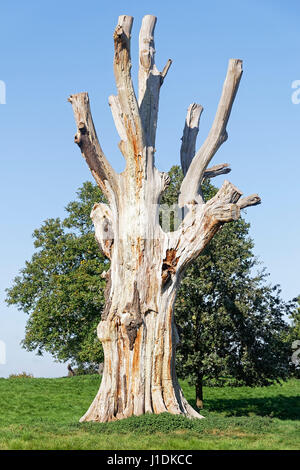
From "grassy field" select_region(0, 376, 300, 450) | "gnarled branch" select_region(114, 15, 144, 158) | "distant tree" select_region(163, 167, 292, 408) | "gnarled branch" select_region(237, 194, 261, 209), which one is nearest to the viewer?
"grassy field" select_region(0, 376, 300, 450)

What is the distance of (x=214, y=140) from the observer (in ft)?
52.9

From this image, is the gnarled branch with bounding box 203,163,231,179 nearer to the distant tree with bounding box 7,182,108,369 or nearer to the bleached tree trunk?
the bleached tree trunk

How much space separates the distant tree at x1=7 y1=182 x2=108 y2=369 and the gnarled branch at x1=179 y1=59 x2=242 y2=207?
1304 cm

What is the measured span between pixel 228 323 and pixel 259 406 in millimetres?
5069

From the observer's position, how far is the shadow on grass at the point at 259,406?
864 inches

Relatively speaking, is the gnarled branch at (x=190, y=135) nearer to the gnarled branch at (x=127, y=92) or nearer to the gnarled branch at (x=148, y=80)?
the gnarled branch at (x=148, y=80)

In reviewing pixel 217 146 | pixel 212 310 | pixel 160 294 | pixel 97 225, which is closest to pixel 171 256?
pixel 160 294

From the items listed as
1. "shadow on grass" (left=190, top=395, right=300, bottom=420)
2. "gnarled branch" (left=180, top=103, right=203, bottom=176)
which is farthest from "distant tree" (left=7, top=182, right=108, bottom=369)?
"gnarled branch" (left=180, top=103, right=203, bottom=176)

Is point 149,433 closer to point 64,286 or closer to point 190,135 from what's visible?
point 190,135

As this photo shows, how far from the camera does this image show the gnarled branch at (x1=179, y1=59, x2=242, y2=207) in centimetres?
1561

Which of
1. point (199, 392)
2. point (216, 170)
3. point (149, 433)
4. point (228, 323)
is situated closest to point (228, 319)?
point (228, 323)

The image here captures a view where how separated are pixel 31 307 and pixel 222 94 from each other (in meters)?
20.8

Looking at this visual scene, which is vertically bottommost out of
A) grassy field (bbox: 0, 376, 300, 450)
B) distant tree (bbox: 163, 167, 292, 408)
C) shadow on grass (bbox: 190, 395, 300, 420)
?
shadow on grass (bbox: 190, 395, 300, 420)

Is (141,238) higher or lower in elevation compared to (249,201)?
lower
